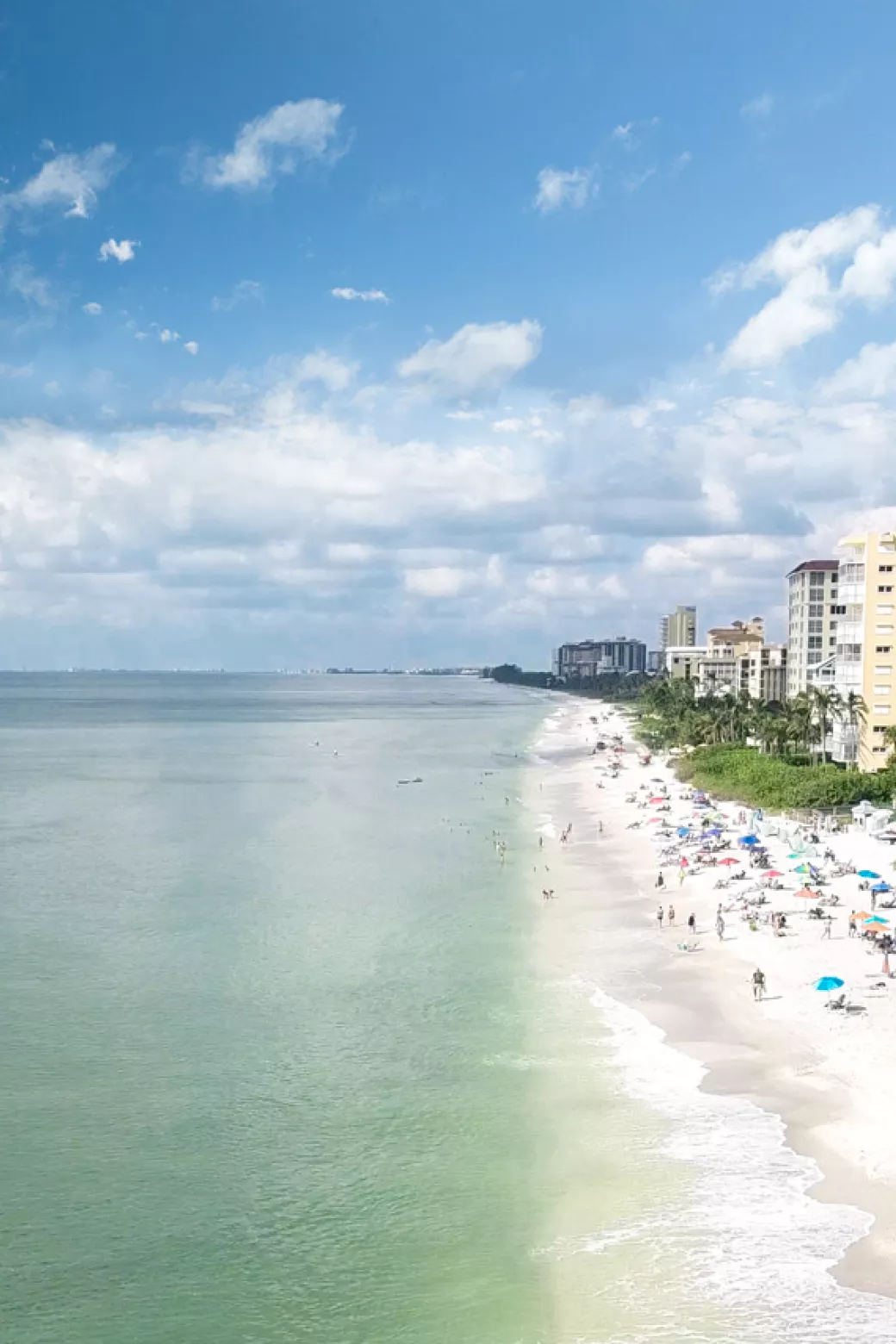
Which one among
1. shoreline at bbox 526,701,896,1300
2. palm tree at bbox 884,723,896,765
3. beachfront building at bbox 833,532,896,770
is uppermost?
beachfront building at bbox 833,532,896,770

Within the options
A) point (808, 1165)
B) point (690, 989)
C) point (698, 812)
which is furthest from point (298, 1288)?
point (698, 812)

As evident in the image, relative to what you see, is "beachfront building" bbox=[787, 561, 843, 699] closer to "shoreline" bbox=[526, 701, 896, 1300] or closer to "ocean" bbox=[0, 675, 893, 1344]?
"shoreline" bbox=[526, 701, 896, 1300]

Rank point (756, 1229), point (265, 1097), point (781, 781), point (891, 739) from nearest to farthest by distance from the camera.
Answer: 1. point (756, 1229)
2. point (265, 1097)
3. point (891, 739)
4. point (781, 781)

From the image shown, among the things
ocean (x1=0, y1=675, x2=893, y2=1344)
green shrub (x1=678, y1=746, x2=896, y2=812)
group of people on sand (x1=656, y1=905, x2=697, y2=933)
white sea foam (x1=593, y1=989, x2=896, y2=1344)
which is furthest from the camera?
green shrub (x1=678, y1=746, x2=896, y2=812)

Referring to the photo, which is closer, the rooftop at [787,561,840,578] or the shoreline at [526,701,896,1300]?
the shoreline at [526,701,896,1300]

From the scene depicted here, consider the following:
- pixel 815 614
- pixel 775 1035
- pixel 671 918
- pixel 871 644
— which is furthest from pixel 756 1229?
pixel 815 614

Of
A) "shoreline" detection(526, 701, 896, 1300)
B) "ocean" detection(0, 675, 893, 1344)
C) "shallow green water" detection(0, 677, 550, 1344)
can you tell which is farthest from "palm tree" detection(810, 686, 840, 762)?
"ocean" detection(0, 675, 893, 1344)

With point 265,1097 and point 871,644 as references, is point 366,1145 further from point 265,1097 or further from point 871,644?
point 871,644
